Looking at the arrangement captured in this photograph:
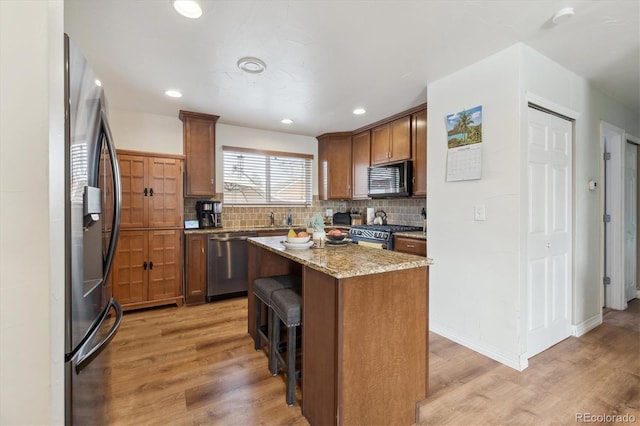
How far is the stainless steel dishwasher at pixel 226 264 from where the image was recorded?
362 centimetres

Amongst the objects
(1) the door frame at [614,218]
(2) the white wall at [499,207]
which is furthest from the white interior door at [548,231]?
(1) the door frame at [614,218]

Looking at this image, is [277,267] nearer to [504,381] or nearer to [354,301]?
[354,301]

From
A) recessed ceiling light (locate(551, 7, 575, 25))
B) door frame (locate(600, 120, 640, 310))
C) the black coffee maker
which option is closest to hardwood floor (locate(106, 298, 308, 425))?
the black coffee maker

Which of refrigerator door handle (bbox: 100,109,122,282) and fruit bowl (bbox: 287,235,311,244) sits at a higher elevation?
refrigerator door handle (bbox: 100,109,122,282)

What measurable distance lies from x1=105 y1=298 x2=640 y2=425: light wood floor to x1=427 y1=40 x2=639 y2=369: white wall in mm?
250

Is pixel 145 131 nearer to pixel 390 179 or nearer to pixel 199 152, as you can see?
pixel 199 152

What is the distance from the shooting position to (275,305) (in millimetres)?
1832

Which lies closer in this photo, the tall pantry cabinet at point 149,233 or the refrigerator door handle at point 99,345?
the refrigerator door handle at point 99,345

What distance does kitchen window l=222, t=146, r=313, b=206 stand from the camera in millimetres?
4312

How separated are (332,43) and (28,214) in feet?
6.71

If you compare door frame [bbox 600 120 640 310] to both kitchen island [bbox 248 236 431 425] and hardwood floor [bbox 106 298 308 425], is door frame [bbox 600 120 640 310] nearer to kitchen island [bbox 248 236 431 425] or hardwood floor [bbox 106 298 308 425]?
kitchen island [bbox 248 236 431 425]

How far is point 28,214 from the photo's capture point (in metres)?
0.69

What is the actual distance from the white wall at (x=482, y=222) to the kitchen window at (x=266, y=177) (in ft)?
8.40

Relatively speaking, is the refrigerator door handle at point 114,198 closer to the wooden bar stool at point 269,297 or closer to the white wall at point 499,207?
the wooden bar stool at point 269,297
